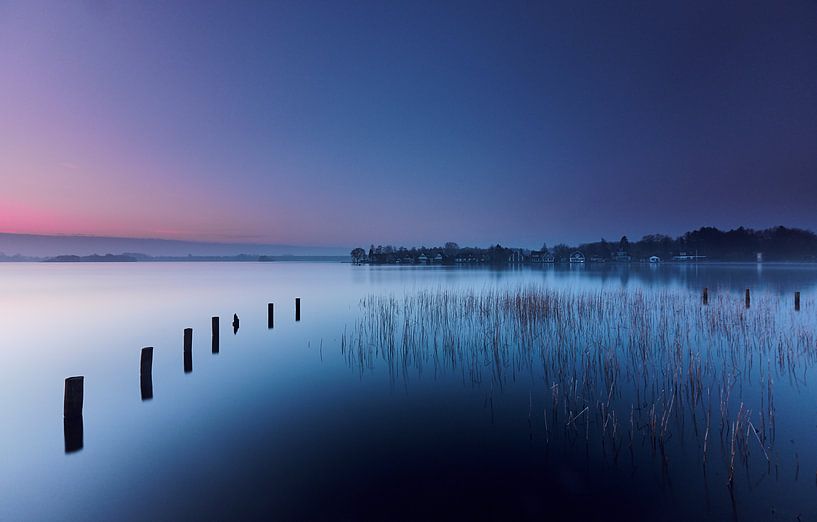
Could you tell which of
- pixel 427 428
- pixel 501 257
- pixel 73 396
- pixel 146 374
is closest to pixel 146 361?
pixel 146 374

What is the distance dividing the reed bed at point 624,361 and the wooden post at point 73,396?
6.02 m

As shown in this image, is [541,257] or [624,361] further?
[541,257]

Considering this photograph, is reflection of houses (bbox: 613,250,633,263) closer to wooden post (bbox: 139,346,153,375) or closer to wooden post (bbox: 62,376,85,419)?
wooden post (bbox: 139,346,153,375)

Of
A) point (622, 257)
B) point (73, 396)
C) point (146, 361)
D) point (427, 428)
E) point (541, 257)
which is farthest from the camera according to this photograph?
point (541, 257)

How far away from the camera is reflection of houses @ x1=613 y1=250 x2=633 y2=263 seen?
150 meters

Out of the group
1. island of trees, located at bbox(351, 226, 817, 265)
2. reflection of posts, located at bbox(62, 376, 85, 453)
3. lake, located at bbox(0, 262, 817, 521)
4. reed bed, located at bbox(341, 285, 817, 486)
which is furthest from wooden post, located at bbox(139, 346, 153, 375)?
island of trees, located at bbox(351, 226, 817, 265)

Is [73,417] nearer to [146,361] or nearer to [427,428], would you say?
[146,361]

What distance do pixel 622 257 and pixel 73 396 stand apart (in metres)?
171

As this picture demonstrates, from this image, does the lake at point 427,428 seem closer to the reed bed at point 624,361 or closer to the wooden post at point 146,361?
the reed bed at point 624,361

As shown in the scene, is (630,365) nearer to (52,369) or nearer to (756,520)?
(756,520)

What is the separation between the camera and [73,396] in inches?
252

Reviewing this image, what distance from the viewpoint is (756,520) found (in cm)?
432

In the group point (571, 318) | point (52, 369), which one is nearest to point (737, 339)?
point (571, 318)

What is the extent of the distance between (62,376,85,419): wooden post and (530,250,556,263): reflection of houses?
16161 centimetres
